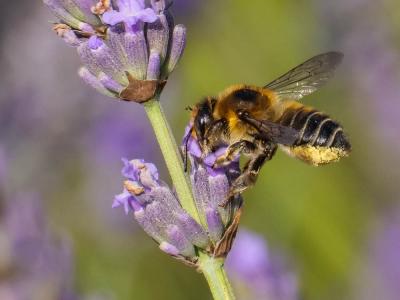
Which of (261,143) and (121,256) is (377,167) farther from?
(261,143)

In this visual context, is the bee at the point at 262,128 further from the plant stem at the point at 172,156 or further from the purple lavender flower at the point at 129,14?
the purple lavender flower at the point at 129,14

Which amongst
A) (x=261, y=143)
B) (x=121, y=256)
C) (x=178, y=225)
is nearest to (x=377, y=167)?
(x=121, y=256)

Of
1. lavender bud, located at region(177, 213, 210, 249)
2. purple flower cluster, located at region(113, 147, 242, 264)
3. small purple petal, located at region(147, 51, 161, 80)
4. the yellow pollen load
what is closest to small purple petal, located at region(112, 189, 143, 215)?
purple flower cluster, located at region(113, 147, 242, 264)

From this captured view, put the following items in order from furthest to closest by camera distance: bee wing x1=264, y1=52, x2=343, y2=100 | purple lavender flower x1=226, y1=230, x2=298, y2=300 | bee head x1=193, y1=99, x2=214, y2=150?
purple lavender flower x1=226, y1=230, x2=298, y2=300 → bee wing x1=264, y1=52, x2=343, y2=100 → bee head x1=193, y1=99, x2=214, y2=150

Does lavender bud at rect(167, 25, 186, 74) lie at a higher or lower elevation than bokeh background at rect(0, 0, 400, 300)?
higher

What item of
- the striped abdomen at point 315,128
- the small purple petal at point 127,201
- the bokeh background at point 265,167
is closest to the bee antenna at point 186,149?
the small purple petal at point 127,201

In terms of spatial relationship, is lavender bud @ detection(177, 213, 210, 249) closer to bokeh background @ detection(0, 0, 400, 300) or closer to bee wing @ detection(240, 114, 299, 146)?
bee wing @ detection(240, 114, 299, 146)

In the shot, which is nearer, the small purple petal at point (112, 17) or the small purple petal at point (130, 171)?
A: the small purple petal at point (112, 17)
